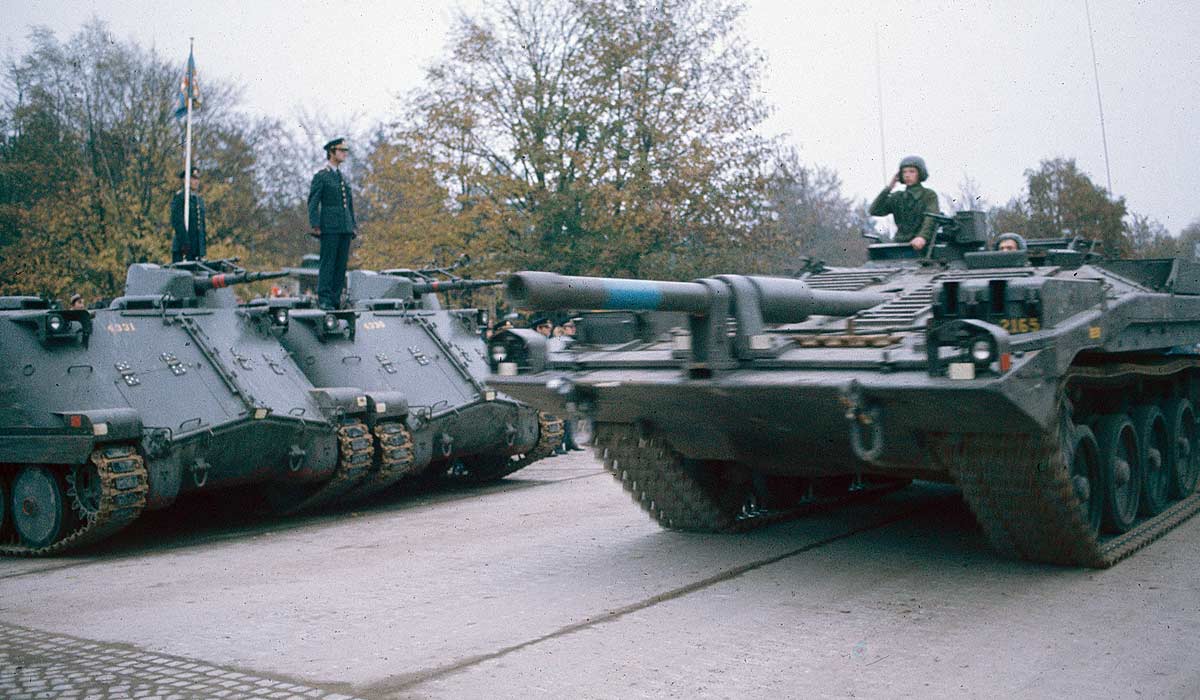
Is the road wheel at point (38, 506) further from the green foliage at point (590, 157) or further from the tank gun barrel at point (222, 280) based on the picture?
the green foliage at point (590, 157)

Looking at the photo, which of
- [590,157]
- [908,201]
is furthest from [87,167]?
[908,201]

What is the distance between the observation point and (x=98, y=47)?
26906 mm

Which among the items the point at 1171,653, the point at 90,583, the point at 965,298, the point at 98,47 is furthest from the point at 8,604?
the point at 98,47

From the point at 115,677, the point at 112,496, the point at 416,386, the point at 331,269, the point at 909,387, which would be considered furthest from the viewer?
the point at 331,269

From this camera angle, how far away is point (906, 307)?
25.0 ft

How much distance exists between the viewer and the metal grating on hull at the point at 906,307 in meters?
7.29

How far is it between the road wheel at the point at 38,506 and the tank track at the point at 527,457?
4.86 metres

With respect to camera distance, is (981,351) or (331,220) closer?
(981,351)

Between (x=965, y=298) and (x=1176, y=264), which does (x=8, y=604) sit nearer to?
(x=965, y=298)

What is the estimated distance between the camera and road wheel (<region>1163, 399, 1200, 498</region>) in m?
9.12

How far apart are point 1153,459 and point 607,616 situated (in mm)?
4565

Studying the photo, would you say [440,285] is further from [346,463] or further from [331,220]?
[346,463]

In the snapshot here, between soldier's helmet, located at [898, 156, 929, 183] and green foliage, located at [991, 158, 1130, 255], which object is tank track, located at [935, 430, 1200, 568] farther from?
green foliage, located at [991, 158, 1130, 255]

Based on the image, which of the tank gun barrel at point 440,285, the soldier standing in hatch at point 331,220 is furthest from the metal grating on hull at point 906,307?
the tank gun barrel at point 440,285
